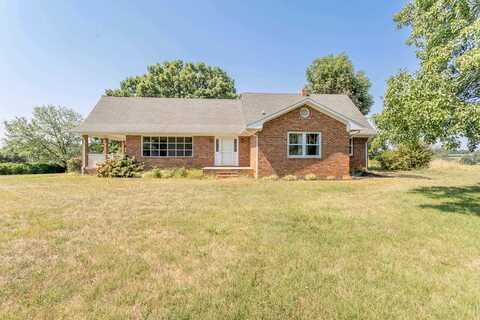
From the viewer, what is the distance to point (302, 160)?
48.5 feet

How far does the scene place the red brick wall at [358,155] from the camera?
18975 mm

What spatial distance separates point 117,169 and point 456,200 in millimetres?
16956

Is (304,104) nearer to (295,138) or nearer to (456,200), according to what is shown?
(295,138)

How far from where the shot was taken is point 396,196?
915 centimetres

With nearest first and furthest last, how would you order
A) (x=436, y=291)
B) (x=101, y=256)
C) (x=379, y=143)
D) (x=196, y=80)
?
(x=436, y=291) < (x=101, y=256) < (x=379, y=143) < (x=196, y=80)

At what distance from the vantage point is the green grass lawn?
2.79 meters

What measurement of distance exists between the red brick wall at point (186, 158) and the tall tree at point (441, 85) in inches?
467

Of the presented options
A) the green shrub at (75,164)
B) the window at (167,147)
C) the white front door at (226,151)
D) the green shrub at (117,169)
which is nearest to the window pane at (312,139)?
the white front door at (226,151)

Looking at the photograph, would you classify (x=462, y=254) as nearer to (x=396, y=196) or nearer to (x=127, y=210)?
(x=396, y=196)

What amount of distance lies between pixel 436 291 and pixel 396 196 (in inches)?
271

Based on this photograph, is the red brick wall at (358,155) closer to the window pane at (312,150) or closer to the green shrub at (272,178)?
the window pane at (312,150)

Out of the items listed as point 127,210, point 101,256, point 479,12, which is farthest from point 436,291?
point 479,12

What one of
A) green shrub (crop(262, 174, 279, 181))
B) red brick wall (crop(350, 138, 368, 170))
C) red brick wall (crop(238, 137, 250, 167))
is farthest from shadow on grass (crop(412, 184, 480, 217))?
red brick wall (crop(238, 137, 250, 167))

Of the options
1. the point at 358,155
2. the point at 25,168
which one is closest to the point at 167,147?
the point at 25,168
